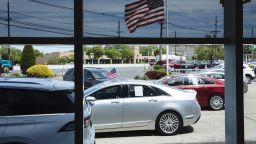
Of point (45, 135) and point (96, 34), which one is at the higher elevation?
point (96, 34)

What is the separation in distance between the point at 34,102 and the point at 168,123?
582 cm

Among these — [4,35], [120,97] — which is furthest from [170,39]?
[120,97]

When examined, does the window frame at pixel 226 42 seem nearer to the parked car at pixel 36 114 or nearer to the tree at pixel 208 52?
the parked car at pixel 36 114

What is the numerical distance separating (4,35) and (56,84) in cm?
312

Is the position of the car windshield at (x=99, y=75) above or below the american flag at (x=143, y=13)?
below

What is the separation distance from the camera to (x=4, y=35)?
3.41 metres

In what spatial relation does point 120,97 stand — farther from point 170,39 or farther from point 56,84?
point 170,39

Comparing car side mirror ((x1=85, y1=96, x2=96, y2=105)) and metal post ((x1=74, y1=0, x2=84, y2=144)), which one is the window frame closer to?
metal post ((x1=74, y1=0, x2=84, y2=144))

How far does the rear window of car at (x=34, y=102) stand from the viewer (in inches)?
229

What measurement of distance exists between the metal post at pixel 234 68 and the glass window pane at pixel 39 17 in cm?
129

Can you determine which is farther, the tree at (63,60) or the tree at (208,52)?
the tree at (208,52)

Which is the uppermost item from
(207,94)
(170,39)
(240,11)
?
(240,11)

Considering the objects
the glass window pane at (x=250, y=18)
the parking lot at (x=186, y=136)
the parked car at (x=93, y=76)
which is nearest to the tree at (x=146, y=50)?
the parked car at (x=93, y=76)

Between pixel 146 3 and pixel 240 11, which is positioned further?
pixel 146 3
